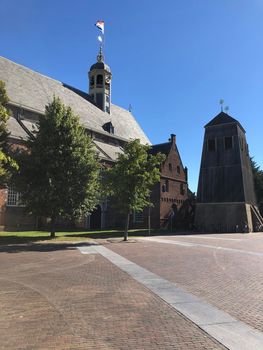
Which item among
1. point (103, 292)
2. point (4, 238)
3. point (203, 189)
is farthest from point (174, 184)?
point (103, 292)

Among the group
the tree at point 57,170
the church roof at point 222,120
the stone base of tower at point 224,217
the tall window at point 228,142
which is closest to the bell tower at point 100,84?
the church roof at point 222,120

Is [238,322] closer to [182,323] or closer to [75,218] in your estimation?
[182,323]

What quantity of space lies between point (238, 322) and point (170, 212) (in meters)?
43.4

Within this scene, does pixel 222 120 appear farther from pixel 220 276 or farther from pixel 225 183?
pixel 220 276

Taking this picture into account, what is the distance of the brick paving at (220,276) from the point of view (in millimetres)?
8523

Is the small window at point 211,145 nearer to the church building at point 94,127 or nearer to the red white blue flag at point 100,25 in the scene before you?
the church building at point 94,127

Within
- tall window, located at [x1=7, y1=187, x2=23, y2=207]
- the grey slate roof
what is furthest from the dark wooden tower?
tall window, located at [x1=7, y1=187, x2=23, y2=207]

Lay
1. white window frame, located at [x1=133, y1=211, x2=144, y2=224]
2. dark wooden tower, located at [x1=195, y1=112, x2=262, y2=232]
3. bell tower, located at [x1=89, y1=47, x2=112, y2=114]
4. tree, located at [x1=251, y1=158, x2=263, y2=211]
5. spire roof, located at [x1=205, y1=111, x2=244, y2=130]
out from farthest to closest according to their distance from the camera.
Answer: tree, located at [x1=251, y1=158, x2=263, y2=211] < bell tower, located at [x1=89, y1=47, x2=112, y2=114] < spire roof, located at [x1=205, y1=111, x2=244, y2=130] < white window frame, located at [x1=133, y1=211, x2=144, y2=224] < dark wooden tower, located at [x1=195, y1=112, x2=262, y2=232]

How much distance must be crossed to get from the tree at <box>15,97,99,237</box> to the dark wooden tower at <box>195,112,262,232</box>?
2405cm

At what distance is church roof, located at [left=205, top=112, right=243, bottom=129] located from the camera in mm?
51537

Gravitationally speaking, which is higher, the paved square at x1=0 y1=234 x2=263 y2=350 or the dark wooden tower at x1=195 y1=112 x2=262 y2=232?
the dark wooden tower at x1=195 y1=112 x2=262 y2=232

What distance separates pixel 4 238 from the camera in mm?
26062

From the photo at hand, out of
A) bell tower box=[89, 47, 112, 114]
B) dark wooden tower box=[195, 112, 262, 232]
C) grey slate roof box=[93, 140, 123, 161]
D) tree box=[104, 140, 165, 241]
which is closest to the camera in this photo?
tree box=[104, 140, 165, 241]

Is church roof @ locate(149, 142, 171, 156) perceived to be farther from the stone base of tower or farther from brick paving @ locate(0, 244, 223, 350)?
brick paving @ locate(0, 244, 223, 350)
